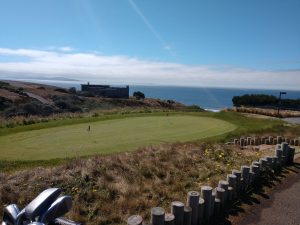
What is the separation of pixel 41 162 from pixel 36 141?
126 inches

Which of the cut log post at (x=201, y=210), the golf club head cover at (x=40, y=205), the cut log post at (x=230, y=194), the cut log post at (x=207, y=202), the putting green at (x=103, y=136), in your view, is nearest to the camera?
the golf club head cover at (x=40, y=205)

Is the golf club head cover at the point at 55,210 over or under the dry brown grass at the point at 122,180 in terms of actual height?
over

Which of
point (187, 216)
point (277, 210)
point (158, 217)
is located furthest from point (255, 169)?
point (158, 217)

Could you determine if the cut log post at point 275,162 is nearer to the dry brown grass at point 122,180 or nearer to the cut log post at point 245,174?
the dry brown grass at point 122,180

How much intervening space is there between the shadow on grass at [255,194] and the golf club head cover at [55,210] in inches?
176

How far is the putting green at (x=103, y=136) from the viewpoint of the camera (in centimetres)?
1118

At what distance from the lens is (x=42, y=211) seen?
2.53 m

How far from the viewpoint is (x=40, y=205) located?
252 centimetres

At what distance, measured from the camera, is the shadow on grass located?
6938mm

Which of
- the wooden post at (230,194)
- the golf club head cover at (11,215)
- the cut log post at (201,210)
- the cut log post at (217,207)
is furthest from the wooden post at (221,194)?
the golf club head cover at (11,215)

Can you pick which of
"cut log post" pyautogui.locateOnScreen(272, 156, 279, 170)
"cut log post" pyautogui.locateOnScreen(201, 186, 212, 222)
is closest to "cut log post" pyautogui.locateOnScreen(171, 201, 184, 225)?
"cut log post" pyautogui.locateOnScreen(201, 186, 212, 222)

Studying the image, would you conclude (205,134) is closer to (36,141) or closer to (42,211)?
(36,141)

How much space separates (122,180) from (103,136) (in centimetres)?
568

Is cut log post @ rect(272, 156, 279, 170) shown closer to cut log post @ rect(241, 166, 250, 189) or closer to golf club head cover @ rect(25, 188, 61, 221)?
cut log post @ rect(241, 166, 250, 189)
